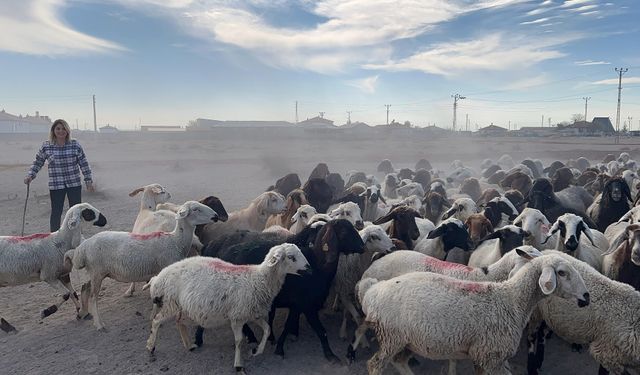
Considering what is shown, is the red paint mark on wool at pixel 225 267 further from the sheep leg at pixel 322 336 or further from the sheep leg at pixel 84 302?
the sheep leg at pixel 84 302

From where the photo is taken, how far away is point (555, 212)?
28.3ft

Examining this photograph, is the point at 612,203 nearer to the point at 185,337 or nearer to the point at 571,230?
the point at 571,230

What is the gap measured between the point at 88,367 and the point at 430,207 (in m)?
6.41

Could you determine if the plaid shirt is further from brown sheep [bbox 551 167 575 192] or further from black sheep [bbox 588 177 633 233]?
brown sheep [bbox 551 167 575 192]

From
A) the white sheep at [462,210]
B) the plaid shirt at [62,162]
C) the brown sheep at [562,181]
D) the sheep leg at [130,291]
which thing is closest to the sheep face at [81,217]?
the sheep leg at [130,291]

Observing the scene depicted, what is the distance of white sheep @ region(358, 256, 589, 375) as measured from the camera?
4.26 m

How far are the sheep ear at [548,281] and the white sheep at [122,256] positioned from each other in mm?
4587

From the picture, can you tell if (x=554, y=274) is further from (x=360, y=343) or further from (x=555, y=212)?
(x=555, y=212)

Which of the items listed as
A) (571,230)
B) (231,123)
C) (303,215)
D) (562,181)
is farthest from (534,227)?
(231,123)

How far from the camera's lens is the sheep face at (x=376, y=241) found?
19.8 ft

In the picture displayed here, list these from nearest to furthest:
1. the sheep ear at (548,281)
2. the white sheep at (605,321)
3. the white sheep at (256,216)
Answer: the sheep ear at (548,281), the white sheep at (605,321), the white sheep at (256,216)

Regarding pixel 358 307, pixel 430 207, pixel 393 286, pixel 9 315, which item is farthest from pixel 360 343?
pixel 9 315

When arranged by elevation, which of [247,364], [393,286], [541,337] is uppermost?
[393,286]

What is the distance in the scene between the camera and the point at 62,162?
809 cm
